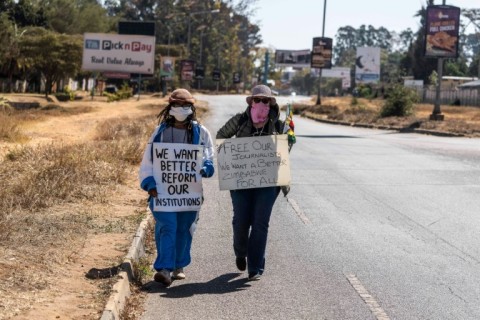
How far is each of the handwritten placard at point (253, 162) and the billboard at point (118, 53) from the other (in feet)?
160

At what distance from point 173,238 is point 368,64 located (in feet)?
384

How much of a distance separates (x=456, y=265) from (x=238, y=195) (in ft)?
8.32

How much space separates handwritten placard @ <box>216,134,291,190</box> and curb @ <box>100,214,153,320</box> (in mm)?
1140

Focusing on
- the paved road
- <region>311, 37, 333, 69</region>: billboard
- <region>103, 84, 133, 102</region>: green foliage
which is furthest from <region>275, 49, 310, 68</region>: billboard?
the paved road

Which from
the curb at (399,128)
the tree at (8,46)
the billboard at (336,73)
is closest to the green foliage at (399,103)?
the curb at (399,128)

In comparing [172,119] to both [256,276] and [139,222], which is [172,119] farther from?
[139,222]

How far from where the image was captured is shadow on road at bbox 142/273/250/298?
6938 mm

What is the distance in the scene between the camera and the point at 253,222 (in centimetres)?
750

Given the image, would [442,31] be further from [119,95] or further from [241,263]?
[119,95]

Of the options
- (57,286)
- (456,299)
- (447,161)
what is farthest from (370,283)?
(447,161)

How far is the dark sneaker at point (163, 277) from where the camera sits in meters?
6.98

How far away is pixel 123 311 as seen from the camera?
609 cm

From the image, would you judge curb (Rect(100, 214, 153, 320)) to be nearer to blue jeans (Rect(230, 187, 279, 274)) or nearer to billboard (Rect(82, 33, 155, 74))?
blue jeans (Rect(230, 187, 279, 274))

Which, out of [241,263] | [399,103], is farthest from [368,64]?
[241,263]
